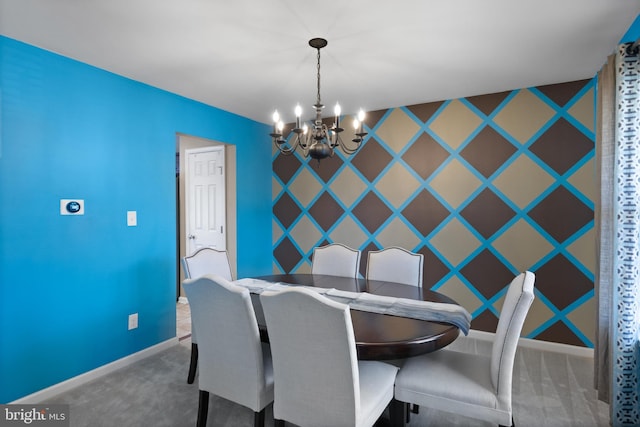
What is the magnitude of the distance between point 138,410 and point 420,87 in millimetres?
3331

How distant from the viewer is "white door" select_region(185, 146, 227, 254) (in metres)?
4.21

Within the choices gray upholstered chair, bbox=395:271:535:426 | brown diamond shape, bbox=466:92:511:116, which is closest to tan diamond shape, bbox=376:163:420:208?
brown diamond shape, bbox=466:92:511:116

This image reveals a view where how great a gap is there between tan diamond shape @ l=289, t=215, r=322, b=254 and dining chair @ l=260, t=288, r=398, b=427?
2784mm

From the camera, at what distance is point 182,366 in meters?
2.87

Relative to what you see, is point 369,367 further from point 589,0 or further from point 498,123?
point 498,123

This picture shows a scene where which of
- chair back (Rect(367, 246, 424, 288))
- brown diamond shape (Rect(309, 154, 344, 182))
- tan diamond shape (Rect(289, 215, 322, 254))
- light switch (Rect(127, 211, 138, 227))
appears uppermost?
brown diamond shape (Rect(309, 154, 344, 182))

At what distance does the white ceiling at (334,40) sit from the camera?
1919 millimetres

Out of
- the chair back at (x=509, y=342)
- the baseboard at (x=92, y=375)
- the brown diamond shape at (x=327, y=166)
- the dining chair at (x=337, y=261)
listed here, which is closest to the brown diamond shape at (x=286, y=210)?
the brown diamond shape at (x=327, y=166)

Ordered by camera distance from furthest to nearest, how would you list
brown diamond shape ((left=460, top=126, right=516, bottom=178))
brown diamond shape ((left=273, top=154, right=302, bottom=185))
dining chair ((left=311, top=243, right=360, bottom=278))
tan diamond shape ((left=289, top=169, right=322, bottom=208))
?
brown diamond shape ((left=273, top=154, right=302, bottom=185)) → tan diamond shape ((left=289, top=169, right=322, bottom=208)) → brown diamond shape ((left=460, top=126, right=516, bottom=178)) → dining chair ((left=311, top=243, right=360, bottom=278))

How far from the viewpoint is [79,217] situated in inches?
102

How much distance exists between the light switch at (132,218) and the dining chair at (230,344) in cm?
150

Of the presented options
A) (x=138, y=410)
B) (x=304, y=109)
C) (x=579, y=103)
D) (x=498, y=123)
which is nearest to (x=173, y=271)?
(x=138, y=410)

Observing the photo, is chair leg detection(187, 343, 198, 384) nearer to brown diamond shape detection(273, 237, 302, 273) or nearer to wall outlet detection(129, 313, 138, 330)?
wall outlet detection(129, 313, 138, 330)

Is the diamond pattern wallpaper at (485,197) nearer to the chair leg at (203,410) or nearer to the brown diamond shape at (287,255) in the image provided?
the brown diamond shape at (287,255)
